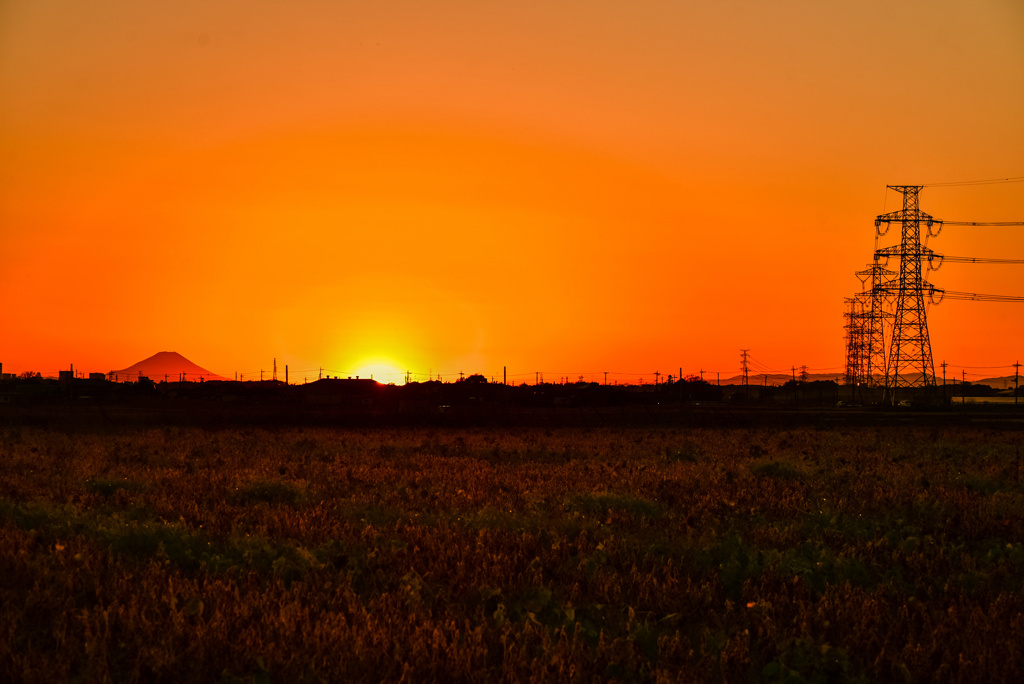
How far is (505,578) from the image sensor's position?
9.59 metres

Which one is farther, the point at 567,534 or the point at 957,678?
the point at 567,534

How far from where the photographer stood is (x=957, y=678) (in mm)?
6938

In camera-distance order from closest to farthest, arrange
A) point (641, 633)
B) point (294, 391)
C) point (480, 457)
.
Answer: point (641, 633), point (480, 457), point (294, 391)

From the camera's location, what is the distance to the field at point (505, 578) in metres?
7.07

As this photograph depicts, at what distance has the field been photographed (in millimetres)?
7066

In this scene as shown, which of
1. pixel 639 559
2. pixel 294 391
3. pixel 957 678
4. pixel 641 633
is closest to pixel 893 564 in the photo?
pixel 639 559

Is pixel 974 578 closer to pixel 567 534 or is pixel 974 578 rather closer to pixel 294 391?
pixel 567 534

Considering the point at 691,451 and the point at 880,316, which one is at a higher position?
the point at 880,316

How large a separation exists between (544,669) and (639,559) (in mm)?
4163

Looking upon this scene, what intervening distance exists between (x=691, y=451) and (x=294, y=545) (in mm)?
18379

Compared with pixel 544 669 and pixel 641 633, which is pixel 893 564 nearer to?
pixel 641 633

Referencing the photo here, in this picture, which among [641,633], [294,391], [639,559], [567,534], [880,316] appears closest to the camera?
[641,633]

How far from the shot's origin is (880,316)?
114625 mm

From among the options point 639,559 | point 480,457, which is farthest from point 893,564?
point 480,457
